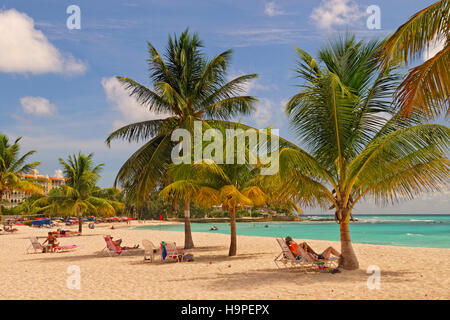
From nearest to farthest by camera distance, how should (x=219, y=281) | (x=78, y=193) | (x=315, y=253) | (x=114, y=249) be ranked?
(x=219, y=281) → (x=315, y=253) → (x=114, y=249) → (x=78, y=193)

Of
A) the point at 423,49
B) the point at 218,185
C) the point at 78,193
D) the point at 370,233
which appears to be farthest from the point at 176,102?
the point at 370,233

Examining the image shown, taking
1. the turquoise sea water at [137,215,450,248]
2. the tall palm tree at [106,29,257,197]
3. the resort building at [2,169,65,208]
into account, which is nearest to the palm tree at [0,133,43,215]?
the resort building at [2,169,65,208]

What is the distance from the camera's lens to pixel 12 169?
1149 inches

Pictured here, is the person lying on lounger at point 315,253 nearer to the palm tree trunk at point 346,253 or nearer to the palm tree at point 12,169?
the palm tree trunk at point 346,253

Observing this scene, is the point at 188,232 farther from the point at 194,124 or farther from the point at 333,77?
the point at 333,77

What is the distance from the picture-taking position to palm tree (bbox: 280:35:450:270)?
27.7ft

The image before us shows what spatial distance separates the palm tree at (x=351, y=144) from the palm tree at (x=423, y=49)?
233cm

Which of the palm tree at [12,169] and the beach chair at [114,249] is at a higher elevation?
the palm tree at [12,169]

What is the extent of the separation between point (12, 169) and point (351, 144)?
27.8m

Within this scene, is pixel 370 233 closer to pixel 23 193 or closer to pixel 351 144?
pixel 23 193

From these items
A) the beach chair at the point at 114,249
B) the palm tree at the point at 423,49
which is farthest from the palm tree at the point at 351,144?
the beach chair at the point at 114,249

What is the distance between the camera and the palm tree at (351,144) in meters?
8.45
